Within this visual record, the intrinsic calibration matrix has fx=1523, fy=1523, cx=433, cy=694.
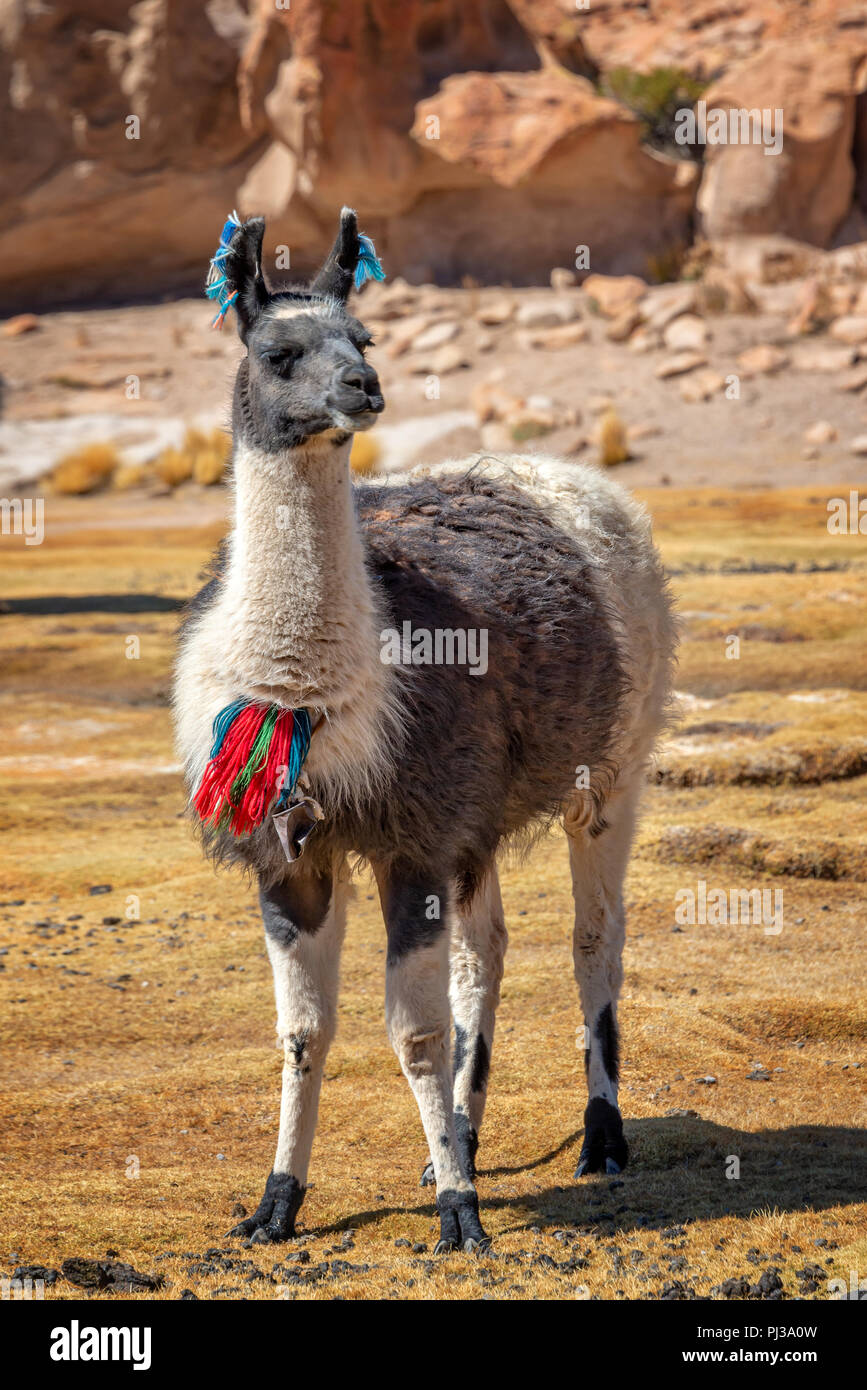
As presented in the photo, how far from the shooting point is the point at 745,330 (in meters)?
25.0

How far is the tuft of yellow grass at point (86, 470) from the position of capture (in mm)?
23781

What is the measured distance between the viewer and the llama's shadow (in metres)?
4.43

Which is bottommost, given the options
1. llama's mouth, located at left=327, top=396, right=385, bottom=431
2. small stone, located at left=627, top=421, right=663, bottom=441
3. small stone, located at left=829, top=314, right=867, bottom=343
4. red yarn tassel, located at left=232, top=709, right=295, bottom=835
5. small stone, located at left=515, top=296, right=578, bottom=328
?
red yarn tassel, located at left=232, top=709, right=295, bottom=835

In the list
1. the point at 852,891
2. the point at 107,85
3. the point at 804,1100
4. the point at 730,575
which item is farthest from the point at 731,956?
the point at 107,85

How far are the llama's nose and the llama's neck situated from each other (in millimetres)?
187

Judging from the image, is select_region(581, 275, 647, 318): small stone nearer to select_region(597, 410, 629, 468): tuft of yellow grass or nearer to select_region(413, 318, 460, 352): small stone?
select_region(413, 318, 460, 352): small stone

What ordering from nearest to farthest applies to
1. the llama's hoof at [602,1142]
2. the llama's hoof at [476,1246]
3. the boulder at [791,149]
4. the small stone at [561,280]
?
the llama's hoof at [476,1246] < the llama's hoof at [602,1142] < the boulder at [791,149] < the small stone at [561,280]

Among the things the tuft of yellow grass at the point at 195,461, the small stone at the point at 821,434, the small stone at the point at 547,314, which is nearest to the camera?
the small stone at the point at 821,434

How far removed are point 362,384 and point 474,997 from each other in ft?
7.34

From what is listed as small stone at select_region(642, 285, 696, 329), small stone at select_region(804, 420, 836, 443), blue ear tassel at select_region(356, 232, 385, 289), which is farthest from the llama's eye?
small stone at select_region(642, 285, 696, 329)

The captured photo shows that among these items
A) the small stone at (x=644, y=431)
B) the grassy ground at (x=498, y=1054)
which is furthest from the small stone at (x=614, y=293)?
the grassy ground at (x=498, y=1054)

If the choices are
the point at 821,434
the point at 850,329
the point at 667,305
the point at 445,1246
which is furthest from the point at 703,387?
the point at 445,1246

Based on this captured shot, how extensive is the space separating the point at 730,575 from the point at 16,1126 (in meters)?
11.1

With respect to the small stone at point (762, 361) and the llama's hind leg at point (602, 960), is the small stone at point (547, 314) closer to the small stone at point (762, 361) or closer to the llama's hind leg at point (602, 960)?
the small stone at point (762, 361)
